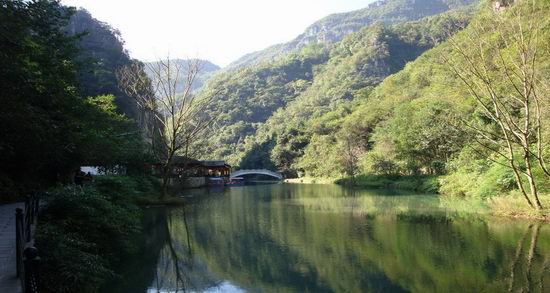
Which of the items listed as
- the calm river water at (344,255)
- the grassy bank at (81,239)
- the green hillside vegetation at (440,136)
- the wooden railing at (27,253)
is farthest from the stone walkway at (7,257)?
the green hillside vegetation at (440,136)

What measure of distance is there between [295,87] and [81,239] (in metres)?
127

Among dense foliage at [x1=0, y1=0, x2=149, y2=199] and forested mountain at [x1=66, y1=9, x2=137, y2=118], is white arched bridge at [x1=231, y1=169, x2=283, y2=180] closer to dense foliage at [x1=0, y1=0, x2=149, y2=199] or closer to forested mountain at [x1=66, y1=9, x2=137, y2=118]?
forested mountain at [x1=66, y1=9, x2=137, y2=118]

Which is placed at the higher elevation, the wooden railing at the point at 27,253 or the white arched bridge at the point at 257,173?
the white arched bridge at the point at 257,173

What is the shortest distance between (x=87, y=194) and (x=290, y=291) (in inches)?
235

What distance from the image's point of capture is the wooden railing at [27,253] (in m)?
4.09

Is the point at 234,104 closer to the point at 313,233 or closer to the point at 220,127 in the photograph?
the point at 220,127

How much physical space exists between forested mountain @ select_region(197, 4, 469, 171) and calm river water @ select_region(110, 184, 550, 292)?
62836mm

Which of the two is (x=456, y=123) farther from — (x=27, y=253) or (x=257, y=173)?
(x=257, y=173)

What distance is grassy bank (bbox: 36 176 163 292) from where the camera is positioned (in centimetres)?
674

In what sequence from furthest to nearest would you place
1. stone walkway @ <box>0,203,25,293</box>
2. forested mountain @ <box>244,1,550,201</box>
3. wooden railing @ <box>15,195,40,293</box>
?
forested mountain @ <box>244,1,550,201</box> < stone walkway @ <box>0,203,25,293</box> < wooden railing @ <box>15,195,40,293</box>

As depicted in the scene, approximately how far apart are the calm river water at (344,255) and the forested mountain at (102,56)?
87.3 ft

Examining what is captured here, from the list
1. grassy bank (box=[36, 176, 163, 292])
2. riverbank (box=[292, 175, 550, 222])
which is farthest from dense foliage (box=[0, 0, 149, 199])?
riverbank (box=[292, 175, 550, 222])

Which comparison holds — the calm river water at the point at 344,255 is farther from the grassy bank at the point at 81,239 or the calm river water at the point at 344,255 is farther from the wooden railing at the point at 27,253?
the wooden railing at the point at 27,253

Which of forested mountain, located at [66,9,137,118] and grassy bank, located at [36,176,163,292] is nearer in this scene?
grassy bank, located at [36,176,163,292]
